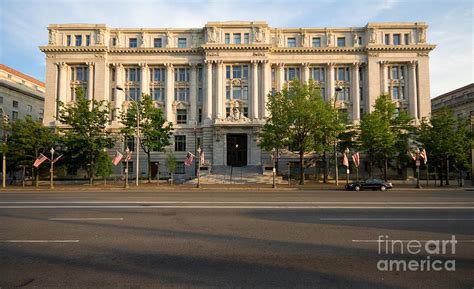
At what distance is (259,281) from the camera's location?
219 inches

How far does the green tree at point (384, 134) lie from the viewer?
133 ft

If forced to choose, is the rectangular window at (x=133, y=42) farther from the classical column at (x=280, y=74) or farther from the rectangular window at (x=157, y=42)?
the classical column at (x=280, y=74)

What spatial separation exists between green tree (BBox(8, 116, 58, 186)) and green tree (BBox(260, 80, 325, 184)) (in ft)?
90.4

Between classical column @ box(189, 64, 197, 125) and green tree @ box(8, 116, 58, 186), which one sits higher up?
classical column @ box(189, 64, 197, 125)

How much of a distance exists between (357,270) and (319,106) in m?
33.5

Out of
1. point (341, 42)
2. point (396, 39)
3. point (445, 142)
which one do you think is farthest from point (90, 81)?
point (445, 142)

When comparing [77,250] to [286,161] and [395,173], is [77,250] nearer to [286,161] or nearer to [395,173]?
Result: [286,161]

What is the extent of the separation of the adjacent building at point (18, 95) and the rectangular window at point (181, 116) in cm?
3163

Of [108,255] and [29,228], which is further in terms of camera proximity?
[29,228]

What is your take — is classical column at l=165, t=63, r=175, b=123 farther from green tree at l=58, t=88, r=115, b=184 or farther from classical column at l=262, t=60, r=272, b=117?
classical column at l=262, t=60, r=272, b=117

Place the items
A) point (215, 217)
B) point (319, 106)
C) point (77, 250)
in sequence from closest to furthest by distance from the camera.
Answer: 1. point (77, 250)
2. point (215, 217)
3. point (319, 106)

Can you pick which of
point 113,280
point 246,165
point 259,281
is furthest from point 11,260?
point 246,165

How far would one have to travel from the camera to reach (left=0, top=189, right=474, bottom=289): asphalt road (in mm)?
5645

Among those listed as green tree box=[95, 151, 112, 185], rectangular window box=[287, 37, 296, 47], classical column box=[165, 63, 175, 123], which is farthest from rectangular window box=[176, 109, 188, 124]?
rectangular window box=[287, 37, 296, 47]
